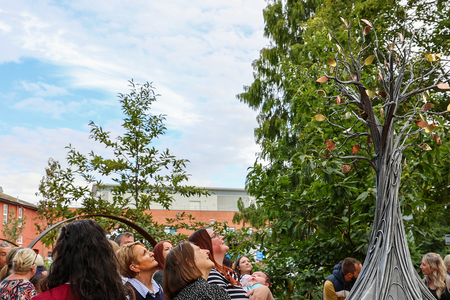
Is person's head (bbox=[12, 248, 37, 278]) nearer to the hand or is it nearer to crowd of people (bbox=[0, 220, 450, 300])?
crowd of people (bbox=[0, 220, 450, 300])

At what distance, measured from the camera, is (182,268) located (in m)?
2.34

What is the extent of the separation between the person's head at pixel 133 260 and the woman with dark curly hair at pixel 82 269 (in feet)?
3.85

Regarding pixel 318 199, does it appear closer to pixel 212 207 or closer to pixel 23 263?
pixel 23 263

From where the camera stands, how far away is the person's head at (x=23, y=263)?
11.1 feet

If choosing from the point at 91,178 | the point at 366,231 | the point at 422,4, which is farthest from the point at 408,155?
the point at 422,4

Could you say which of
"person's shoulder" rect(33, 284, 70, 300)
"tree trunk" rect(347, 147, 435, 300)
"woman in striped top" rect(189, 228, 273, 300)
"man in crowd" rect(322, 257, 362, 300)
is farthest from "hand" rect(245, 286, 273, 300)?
"person's shoulder" rect(33, 284, 70, 300)

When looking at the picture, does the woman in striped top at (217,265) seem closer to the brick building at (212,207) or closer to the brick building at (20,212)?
the brick building at (20,212)

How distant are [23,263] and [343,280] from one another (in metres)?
3.29

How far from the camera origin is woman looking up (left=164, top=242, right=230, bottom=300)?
224 cm

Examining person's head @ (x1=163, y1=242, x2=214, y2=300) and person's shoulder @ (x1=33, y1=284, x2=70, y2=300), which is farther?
person's head @ (x1=163, y1=242, x2=214, y2=300)

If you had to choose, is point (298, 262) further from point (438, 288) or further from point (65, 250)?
point (65, 250)

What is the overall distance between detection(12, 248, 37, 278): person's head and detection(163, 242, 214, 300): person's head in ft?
5.43

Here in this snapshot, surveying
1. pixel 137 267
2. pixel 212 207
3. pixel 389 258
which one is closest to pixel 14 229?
pixel 137 267

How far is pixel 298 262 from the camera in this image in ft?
19.4
